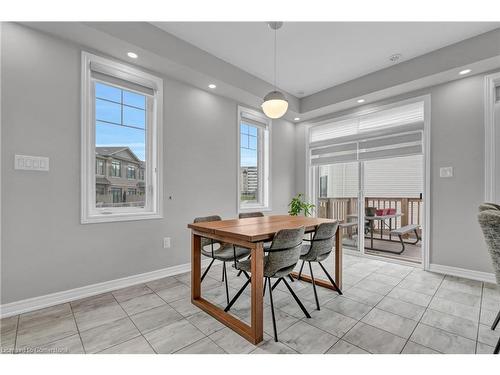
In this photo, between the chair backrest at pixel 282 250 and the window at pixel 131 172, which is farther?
the window at pixel 131 172

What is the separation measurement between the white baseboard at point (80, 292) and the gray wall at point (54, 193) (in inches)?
2.0

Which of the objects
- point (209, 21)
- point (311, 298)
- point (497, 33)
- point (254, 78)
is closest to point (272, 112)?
point (209, 21)

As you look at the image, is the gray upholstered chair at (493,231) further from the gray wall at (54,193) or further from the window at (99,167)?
the window at (99,167)

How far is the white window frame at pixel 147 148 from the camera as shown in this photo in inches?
97.7

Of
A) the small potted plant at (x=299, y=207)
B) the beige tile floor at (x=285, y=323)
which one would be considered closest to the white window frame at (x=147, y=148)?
the beige tile floor at (x=285, y=323)

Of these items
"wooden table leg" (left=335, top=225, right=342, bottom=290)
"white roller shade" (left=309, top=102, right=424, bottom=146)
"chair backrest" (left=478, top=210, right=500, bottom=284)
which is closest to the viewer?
"chair backrest" (left=478, top=210, right=500, bottom=284)

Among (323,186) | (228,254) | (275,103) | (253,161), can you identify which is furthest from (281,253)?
(323,186)

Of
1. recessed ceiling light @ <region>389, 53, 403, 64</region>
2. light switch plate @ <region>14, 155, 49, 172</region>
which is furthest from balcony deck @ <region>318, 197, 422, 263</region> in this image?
light switch plate @ <region>14, 155, 49, 172</region>

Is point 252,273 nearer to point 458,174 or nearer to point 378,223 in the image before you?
point 458,174

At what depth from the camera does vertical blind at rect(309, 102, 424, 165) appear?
11.7ft

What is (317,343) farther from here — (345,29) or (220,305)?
(345,29)

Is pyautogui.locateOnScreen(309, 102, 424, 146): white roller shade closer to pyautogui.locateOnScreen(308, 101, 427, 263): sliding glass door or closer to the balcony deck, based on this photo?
pyautogui.locateOnScreen(308, 101, 427, 263): sliding glass door

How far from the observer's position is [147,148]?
3.09 m

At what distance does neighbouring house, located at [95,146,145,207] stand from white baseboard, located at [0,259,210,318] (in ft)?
2.82
